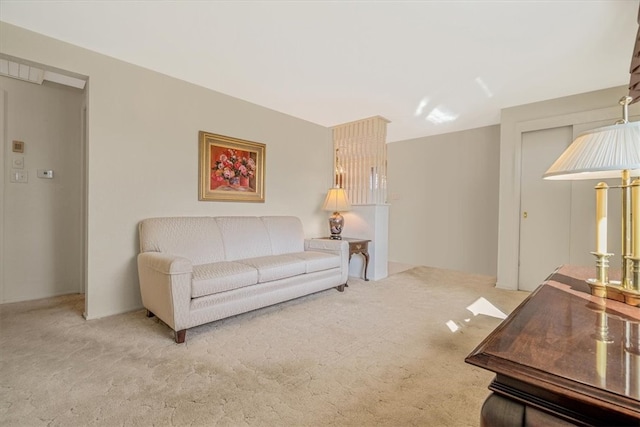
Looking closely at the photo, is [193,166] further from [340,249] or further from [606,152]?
[606,152]

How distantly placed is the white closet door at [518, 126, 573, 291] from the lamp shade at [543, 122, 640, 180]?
295cm

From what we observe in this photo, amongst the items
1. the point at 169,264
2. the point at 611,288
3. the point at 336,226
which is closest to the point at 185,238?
the point at 169,264

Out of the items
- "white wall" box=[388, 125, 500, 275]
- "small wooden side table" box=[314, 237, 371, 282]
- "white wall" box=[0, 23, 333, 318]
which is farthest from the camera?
"white wall" box=[388, 125, 500, 275]

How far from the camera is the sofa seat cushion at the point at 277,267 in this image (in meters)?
2.57

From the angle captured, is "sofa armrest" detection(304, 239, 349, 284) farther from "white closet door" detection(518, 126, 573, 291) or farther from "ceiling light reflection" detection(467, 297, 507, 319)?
"white closet door" detection(518, 126, 573, 291)

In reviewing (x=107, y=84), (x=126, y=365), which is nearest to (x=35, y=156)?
(x=107, y=84)

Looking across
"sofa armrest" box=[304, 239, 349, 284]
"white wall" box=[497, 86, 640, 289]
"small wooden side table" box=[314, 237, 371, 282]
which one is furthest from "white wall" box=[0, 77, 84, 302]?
"white wall" box=[497, 86, 640, 289]

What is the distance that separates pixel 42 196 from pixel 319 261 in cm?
301

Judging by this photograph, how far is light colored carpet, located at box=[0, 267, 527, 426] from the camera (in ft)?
4.43

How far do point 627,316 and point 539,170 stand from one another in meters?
3.26

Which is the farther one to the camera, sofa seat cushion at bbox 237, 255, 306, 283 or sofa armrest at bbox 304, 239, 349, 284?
sofa armrest at bbox 304, 239, 349, 284

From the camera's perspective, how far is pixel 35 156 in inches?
116

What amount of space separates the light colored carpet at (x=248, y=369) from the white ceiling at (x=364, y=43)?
2.30 metres

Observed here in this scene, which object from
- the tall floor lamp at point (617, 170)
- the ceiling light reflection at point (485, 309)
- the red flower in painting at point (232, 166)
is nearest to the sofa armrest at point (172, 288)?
the red flower in painting at point (232, 166)
